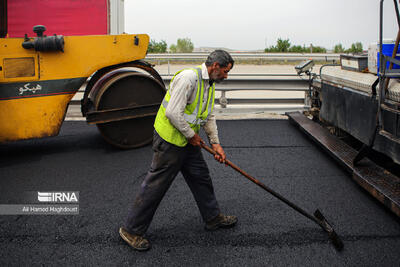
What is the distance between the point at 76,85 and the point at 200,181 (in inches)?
103

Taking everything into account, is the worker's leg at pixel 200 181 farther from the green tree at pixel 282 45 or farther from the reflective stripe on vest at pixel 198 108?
the green tree at pixel 282 45

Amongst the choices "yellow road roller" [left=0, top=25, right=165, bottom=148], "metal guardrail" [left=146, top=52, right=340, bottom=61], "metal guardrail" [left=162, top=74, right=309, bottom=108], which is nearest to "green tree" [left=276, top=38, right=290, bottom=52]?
"metal guardrail" [left=146, top=52, right=340, bottom=61]

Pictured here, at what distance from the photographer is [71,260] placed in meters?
2.87

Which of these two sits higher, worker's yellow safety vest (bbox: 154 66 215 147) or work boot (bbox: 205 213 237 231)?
worker's yellow safety vest (bbox: 154 66 215 147)

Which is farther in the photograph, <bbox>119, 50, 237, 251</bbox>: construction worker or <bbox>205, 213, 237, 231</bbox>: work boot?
<bbox>205, 213, 237, 231</bbox>: work boot

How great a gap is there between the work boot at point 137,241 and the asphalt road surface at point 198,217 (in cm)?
5

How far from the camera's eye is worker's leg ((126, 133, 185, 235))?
9.89 ft

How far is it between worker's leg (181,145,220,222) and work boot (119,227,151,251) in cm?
56

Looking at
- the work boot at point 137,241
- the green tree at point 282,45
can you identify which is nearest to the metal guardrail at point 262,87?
the work boot at point 137,241

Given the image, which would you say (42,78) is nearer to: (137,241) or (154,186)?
(154,186)

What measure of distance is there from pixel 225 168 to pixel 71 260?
2.39m

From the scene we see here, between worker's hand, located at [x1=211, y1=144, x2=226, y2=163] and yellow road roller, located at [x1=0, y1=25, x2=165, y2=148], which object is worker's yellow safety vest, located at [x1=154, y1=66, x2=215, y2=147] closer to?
worker's hand, located at [x1=211, y1=144, x2=226, y2=163]

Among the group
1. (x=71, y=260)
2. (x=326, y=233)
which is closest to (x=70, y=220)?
(x=71, y=260)

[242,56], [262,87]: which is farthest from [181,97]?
[242,56]
